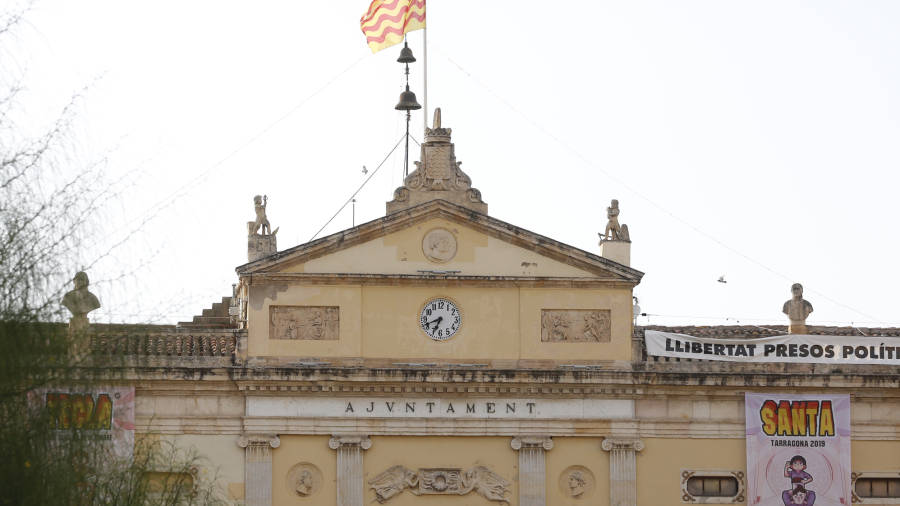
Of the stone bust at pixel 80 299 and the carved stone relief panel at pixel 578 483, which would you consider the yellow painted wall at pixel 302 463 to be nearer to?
the carved stone relief panel at pixel 578 483

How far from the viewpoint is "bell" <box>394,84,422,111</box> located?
44406 millimetres

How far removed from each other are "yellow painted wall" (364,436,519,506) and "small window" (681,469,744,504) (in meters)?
3.30

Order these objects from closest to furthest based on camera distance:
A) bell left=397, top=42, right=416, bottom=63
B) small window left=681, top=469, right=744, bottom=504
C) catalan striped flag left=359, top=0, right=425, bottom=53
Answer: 1. small window left=681, top=469, right=744, bottom=504
2. catalan striped flag left=359, top=0, right=425, bottom=53
3. bell left=397, top=42, right=416, bottom=63

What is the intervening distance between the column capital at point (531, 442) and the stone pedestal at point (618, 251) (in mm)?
3682

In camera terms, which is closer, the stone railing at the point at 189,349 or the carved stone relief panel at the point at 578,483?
the stone railing at the point at 189,349

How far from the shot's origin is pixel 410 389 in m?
39.0

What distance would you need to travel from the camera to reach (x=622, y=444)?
39.4 meters

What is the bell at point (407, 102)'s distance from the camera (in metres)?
44.4

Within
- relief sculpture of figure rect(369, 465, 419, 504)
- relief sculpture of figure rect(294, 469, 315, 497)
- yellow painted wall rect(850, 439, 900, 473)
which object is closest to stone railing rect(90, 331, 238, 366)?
relief sculpture of figure rect(294, 469, 315, 497)

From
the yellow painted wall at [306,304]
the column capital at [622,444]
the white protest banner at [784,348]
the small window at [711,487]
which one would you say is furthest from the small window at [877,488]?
the yellow painted wall at [306,304]

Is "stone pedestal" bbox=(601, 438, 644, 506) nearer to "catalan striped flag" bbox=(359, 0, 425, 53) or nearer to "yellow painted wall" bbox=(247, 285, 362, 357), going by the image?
"yellow painted wall" bbox=(247, 285, 362, 357)

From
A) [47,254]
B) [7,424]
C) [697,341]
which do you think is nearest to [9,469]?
[7,424]

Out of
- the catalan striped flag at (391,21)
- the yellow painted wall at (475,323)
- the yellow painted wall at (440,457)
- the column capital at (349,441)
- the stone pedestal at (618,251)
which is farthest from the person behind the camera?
the catalan striped flag at (391,21)

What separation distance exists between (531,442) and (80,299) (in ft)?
55.5
